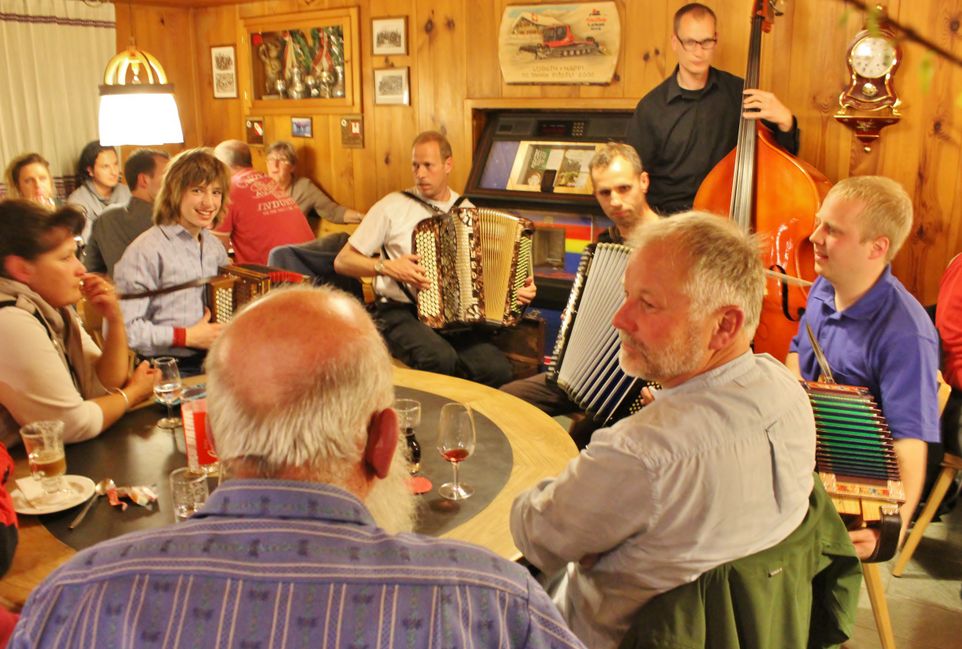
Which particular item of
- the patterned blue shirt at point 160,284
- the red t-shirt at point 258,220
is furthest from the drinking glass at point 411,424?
the red t-shirt at point 258,220

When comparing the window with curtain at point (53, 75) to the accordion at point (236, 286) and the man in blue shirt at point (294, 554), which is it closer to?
the accordion at point (236, 286)

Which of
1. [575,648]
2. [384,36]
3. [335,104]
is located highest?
[384,36]

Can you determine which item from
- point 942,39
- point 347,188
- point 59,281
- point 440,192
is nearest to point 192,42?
point 347,188

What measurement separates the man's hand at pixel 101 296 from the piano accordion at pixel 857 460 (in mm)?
1918

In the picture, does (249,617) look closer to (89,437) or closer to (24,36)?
(89,437)

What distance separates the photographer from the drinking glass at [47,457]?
5.61 feet

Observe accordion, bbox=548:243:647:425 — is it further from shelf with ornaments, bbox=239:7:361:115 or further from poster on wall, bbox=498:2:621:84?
shelf with ornaments, bbox=239:7:361:115

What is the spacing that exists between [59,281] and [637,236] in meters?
1.52

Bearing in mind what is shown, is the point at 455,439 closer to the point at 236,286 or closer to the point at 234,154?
the point at 236,286

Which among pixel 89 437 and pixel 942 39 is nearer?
pixel 89 437

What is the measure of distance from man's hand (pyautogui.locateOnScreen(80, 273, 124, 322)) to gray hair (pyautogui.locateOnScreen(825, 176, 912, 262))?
2.13 meters

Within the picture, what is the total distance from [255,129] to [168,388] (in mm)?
4261

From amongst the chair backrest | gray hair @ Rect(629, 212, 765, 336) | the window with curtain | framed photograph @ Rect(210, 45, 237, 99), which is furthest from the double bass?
the window with curtain

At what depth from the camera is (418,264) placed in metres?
3.40
